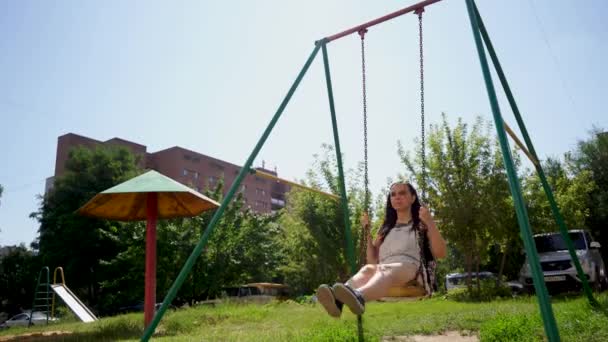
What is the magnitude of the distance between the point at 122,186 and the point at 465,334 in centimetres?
Answer: 611

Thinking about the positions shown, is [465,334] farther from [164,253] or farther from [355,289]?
[164,253]

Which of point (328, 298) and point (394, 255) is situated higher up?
point (394, 255)

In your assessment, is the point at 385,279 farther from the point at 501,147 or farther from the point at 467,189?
the point at 467,189

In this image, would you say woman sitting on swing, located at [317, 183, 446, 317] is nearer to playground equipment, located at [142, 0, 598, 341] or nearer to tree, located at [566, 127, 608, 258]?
playground equipment, located at [142, 0, 598, 341]

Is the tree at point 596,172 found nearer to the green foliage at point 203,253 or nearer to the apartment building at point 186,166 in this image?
the green foliage at point 203,253

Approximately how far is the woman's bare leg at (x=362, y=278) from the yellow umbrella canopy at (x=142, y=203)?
4.72 meters

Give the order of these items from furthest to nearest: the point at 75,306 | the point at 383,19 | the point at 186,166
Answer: the point at 186,166
the point at 75,306
the point at 383,19

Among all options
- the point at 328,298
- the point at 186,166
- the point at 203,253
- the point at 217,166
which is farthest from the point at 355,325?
the point at 217,166

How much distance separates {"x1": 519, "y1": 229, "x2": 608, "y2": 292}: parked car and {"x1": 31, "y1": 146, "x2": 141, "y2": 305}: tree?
20531 mm

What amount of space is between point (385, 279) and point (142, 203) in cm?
724

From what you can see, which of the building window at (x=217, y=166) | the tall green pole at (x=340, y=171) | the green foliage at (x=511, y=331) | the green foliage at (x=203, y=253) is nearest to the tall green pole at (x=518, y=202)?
the tall green pole at (x=340, y=171)

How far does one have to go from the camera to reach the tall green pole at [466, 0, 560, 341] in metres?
3.29

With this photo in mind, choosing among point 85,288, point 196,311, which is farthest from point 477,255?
point 85,288

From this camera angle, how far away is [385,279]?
179 inches
